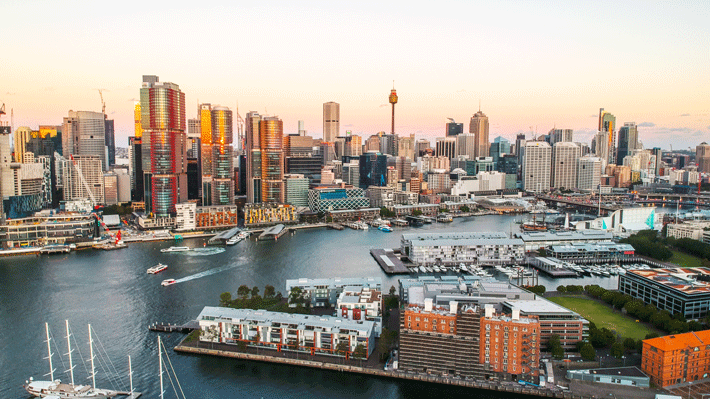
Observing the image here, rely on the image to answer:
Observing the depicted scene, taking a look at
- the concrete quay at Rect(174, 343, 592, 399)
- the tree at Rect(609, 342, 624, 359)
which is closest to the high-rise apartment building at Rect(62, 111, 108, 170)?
the concrete quay at Rect(174, 343, 592, 399)

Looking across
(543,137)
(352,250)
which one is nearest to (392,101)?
(543,137)

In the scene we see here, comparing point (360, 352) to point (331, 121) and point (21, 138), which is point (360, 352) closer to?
point (21, 138)

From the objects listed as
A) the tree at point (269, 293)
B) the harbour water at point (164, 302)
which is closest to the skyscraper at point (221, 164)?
the harbour water at point (164, 302)

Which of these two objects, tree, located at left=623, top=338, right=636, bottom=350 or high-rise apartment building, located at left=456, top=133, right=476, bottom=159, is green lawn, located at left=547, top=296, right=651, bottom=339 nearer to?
tree, located at left=623, top=338, right=636, bottom=350

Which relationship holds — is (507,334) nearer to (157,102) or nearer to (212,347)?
(212,347)

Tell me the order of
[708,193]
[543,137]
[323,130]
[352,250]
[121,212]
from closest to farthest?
[352,250] → [121,212] → [708,193] → [323,130] → [543,137]

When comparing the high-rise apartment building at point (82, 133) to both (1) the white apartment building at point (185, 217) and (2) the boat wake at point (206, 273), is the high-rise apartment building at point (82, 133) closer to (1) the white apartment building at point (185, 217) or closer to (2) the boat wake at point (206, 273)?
(1) the white apartment building at point (185, 217)
